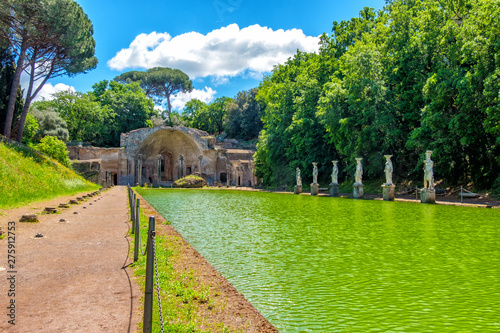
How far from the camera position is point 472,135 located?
784 inches

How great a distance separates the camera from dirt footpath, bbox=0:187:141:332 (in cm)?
355

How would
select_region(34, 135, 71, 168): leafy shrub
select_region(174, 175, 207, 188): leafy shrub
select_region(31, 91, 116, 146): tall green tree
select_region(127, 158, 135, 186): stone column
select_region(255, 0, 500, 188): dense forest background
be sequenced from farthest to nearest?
select_region(31, 91, 116, 146): tall green tree < select_region(127, 158, 135, 186): stone column < select_region(174, 175, 207, 188): leafy shrub < select_region(34, 135, 71, 168): leafy shrub < select_region(255, 0, 500, 188): dense forest background

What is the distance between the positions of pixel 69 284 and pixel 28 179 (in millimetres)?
16999

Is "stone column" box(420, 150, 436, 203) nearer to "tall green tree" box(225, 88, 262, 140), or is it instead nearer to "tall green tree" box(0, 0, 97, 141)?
"tall green tree" box(0, 0, 97, 141)

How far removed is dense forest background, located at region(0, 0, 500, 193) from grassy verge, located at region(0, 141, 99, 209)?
842 cm

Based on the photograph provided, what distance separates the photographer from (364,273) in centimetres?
580

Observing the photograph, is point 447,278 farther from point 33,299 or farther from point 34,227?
point 34,227

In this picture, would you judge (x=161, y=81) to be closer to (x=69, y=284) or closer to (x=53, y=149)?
(x=53, y=149)

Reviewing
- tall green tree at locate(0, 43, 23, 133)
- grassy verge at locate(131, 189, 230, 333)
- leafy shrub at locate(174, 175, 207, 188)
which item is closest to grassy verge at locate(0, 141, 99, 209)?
tall green tree at locate(0, 43, 23, 133)

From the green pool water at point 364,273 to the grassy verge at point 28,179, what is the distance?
8963 mm

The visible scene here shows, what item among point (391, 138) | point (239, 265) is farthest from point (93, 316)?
point (391, 138)

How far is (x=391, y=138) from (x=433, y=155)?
15.5 ft

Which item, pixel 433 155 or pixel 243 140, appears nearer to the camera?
pixel 433 155

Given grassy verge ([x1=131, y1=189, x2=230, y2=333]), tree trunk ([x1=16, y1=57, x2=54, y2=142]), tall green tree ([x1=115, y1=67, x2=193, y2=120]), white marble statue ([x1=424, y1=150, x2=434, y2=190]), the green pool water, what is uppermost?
tall green tree ([x1=115, y1=67, x2=193, y2=120])
